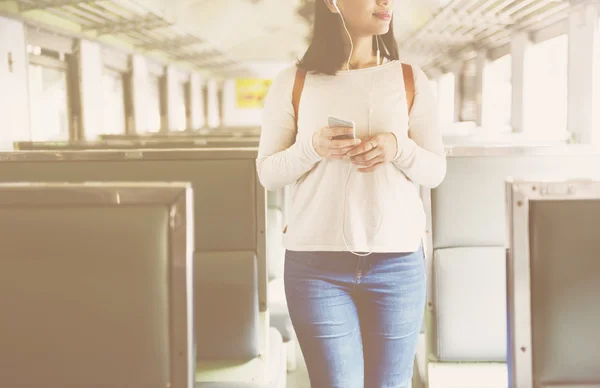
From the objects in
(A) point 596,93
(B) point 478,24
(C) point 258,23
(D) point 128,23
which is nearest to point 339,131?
(A) point 596,93

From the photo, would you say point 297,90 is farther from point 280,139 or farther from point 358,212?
point 358,212

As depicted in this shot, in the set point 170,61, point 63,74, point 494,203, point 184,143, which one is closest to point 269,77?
point 170,61

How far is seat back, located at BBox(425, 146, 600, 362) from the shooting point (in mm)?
2574

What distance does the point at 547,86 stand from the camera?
9531 mm

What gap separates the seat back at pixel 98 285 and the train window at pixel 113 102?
35.8 feet

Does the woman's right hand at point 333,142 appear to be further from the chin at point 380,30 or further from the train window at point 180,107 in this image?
→ the train window at point 180,107

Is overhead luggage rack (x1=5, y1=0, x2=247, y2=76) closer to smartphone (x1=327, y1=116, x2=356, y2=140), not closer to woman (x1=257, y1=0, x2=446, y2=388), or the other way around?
woman (x1=257, y1=0, x2=446, y2=388)

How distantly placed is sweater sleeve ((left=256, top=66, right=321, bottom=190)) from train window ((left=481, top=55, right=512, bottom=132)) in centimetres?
1009

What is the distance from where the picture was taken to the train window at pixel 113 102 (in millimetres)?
11796

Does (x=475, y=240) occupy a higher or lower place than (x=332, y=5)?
lower

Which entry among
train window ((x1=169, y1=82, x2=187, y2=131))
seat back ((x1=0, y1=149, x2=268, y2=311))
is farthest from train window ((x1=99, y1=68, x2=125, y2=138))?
seat back ((x1=0, y1=149, x2=268, y2=311))

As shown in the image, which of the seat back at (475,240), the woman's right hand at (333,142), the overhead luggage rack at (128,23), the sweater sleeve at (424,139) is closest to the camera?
the woman's right hand at (333,142)

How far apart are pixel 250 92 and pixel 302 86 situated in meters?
25.2

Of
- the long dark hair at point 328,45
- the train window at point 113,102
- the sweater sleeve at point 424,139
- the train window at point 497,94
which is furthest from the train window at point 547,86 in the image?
the train window at point 113,102
